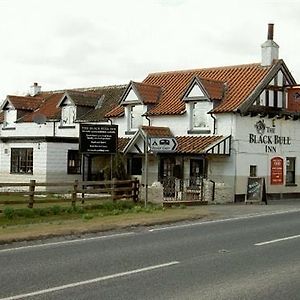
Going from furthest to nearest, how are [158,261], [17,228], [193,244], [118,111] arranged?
[118,111], [17,228], [193,244], [158,261]

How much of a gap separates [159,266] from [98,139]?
1983 centimetres

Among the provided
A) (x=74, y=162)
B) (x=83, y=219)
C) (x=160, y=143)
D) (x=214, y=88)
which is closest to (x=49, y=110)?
(x=74, y=162)

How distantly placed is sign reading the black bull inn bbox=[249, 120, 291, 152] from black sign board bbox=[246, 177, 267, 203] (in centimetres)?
374

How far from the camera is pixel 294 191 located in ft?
124

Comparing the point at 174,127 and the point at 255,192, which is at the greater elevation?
the point at 174,127

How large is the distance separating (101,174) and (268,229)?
19640 millimetres

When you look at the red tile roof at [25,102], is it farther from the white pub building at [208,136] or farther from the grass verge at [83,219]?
the grass verge at [83,219]

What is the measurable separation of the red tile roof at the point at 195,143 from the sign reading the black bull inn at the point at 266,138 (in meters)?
2.47

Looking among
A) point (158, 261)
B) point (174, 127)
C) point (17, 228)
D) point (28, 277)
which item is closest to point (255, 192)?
point (174, 127)

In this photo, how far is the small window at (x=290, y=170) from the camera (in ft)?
124

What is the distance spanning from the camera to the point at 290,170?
3781 cm

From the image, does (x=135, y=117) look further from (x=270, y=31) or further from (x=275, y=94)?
(x=270, y=31)

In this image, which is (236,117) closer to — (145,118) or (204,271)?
(145,118)

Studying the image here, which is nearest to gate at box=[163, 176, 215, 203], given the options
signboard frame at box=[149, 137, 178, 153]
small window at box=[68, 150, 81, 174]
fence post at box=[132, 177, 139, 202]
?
fence post at box=[132, 177, 139, 202]
